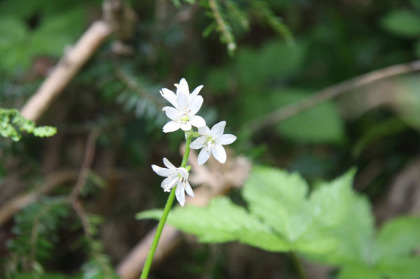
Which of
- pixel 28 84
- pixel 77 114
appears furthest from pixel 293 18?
pixel 28 84

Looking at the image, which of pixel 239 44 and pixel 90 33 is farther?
pixel 239 44

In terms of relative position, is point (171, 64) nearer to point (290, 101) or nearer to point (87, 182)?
point (290, 101)

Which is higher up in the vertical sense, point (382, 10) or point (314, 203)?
point (382, 10)

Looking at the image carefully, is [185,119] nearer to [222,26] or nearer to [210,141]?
[210,141]

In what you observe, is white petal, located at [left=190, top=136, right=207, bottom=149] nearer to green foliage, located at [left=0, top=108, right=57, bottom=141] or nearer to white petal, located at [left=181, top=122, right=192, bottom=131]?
white petal, located at [left=181, top=122, right=192, bottom=131]

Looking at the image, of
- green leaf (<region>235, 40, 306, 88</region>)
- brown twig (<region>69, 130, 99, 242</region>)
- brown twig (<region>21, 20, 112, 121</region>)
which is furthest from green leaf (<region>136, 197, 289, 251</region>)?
green leaf (<region>235, 40, 306, 88</region>)

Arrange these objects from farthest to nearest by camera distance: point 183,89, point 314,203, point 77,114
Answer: point 77,114 → point 314,203 → point 183,89

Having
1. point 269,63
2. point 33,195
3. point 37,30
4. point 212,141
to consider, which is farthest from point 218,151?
point 269,63

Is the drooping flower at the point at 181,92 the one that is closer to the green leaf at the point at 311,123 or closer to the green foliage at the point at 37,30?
the green foliage at the point at 37,30

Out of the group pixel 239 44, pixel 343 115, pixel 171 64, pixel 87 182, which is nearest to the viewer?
pixel 87 182
